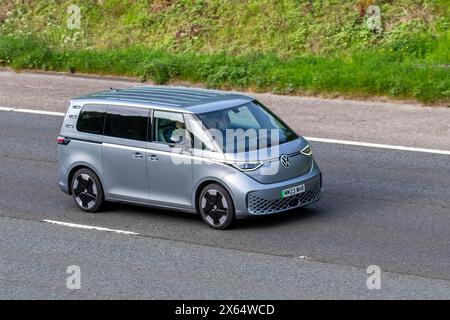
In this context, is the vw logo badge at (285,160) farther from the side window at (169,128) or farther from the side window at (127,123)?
the side window at (127,123)

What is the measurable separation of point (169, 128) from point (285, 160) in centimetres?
164

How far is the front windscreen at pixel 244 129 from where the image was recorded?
49.3 ft

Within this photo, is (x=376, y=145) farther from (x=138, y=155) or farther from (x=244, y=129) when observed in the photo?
(x=138, y=155)

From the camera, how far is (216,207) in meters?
15.0

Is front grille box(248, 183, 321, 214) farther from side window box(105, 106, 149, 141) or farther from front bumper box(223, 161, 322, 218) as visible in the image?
side window box(105, 106, 149, 141)

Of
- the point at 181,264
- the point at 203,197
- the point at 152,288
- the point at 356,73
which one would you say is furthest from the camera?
the point at 356,73

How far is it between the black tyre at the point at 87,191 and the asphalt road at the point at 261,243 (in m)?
0.13

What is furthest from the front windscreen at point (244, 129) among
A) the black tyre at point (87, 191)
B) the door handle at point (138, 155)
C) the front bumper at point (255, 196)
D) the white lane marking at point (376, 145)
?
the white lane marking at point (376, 145)

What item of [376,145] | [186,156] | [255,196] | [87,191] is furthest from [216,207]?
[376,145]

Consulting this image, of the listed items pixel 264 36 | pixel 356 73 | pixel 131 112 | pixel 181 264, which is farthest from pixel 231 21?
pixel 181 264

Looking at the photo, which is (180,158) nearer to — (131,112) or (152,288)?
(131,112)

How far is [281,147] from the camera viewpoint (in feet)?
49.6

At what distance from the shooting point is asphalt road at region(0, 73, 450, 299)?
12820 mm

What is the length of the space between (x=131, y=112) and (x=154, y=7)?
36.3 feet
